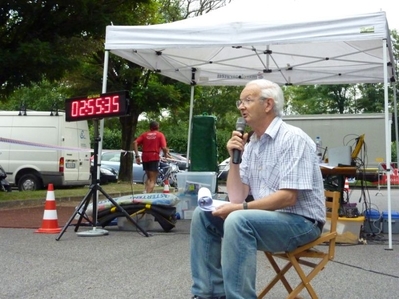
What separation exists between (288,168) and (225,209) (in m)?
0.47

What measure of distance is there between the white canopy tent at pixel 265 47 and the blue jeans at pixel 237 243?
4.22 meters

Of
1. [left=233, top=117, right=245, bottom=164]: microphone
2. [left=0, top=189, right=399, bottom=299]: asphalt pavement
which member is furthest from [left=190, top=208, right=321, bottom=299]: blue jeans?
[left=0, top=189, right=399, bottom=299]: asphalt pavement

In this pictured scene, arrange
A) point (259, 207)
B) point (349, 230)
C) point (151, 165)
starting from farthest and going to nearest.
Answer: point (151, 165) < point (349, 230) < point (259, 207)

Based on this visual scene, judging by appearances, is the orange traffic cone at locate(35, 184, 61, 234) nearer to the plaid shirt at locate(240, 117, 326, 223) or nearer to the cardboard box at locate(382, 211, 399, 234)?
the cardboard box at locate(382, 211, 399, 234)

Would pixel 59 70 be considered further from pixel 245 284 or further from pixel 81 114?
pixel 245 284

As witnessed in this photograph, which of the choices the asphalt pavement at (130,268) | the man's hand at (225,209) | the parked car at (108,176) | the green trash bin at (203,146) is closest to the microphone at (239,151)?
the man's hand at (225,209)

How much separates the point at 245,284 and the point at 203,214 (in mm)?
612

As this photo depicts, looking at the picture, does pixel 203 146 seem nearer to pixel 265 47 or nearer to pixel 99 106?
pixel 265 47

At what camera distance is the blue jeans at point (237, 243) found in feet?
12.5

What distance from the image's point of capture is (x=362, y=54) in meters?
11.4

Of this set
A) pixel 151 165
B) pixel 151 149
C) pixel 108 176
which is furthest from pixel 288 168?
pixel 108 176

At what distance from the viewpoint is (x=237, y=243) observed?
150 inches

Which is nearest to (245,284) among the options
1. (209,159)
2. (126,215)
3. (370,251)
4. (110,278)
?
(110,278)

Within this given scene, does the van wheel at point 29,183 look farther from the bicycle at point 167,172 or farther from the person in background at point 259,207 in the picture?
the person in background at point 259,207
